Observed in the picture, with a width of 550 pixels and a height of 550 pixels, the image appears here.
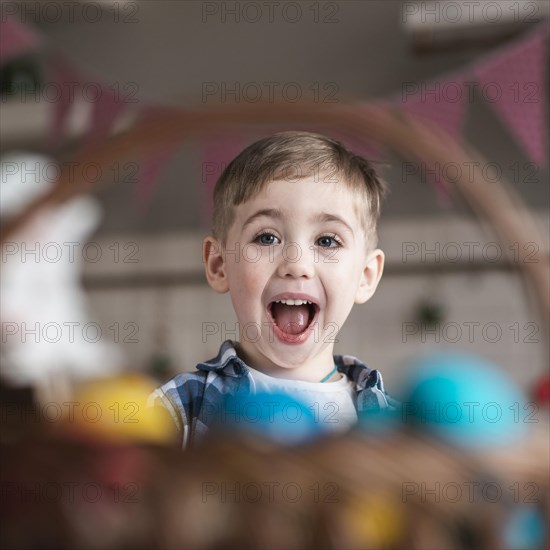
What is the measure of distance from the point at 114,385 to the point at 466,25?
228 centimetres

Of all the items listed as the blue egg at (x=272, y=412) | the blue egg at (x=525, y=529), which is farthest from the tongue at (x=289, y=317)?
the blue egg at (x=525, y=529)

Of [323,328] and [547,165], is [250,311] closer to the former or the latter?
[323,328]

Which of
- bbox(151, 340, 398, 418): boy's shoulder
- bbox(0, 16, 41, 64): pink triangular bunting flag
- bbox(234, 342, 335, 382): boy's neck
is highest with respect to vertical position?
bbox(0, 16, 41, 64): pink triangular bunting flag

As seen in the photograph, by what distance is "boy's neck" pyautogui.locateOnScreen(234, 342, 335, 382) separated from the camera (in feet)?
2.59

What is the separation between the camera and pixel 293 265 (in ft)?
2.36

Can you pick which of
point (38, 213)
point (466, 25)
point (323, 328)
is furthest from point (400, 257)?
point (38, 213)

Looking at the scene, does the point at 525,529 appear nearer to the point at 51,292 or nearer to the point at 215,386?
the point at 215,386

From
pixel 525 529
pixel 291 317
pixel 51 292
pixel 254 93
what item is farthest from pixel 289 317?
pixel 51 292

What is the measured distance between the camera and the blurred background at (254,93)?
282 centimetres

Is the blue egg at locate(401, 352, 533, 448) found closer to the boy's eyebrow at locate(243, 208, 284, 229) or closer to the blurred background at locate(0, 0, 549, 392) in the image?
the boy's eyebrow at locate(243, 208, 284, 229)

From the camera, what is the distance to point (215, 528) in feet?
1.24

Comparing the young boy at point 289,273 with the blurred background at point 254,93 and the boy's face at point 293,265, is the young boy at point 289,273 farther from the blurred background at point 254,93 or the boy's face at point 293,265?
the blurred background at point 254,93

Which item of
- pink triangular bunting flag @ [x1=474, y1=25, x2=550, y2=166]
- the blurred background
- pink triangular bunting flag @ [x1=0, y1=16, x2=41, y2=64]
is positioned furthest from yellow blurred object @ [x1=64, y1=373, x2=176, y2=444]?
the blurred background

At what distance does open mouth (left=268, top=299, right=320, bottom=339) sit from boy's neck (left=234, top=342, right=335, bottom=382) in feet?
0.15
